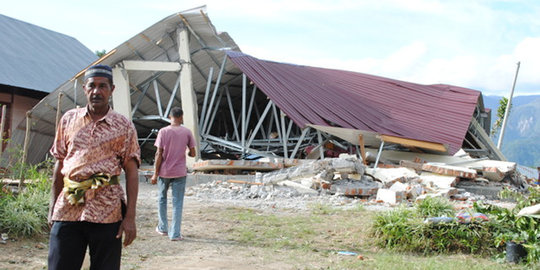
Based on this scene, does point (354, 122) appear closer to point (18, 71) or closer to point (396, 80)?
point (396, 80)

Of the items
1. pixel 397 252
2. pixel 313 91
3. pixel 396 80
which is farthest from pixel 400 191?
pixel 396 80

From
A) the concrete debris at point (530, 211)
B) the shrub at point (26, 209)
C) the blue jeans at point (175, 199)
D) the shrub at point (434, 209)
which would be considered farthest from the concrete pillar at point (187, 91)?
the concrete debris at point (530, 211)

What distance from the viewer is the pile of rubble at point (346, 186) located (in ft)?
39.9

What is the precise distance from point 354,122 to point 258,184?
17.4 feet

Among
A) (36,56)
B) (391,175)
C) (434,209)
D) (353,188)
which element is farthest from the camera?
(36,56)

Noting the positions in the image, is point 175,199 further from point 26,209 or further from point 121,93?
point 121,93

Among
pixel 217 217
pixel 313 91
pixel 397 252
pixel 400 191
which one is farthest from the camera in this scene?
pixel 313 91

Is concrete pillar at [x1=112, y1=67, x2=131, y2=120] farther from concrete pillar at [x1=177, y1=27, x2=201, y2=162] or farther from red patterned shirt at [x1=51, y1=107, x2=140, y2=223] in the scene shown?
red patterned shirt at [x1=51, y1=107, x2=140, y2=223]

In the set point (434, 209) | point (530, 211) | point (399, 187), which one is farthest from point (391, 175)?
point (530, 211)

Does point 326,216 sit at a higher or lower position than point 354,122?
lower

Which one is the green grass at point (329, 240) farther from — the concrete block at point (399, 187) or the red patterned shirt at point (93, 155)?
the red patterned shirt at point (93, 155)

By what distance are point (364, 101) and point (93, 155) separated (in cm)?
1800

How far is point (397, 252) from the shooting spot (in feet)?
23.2

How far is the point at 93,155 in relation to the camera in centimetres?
357
